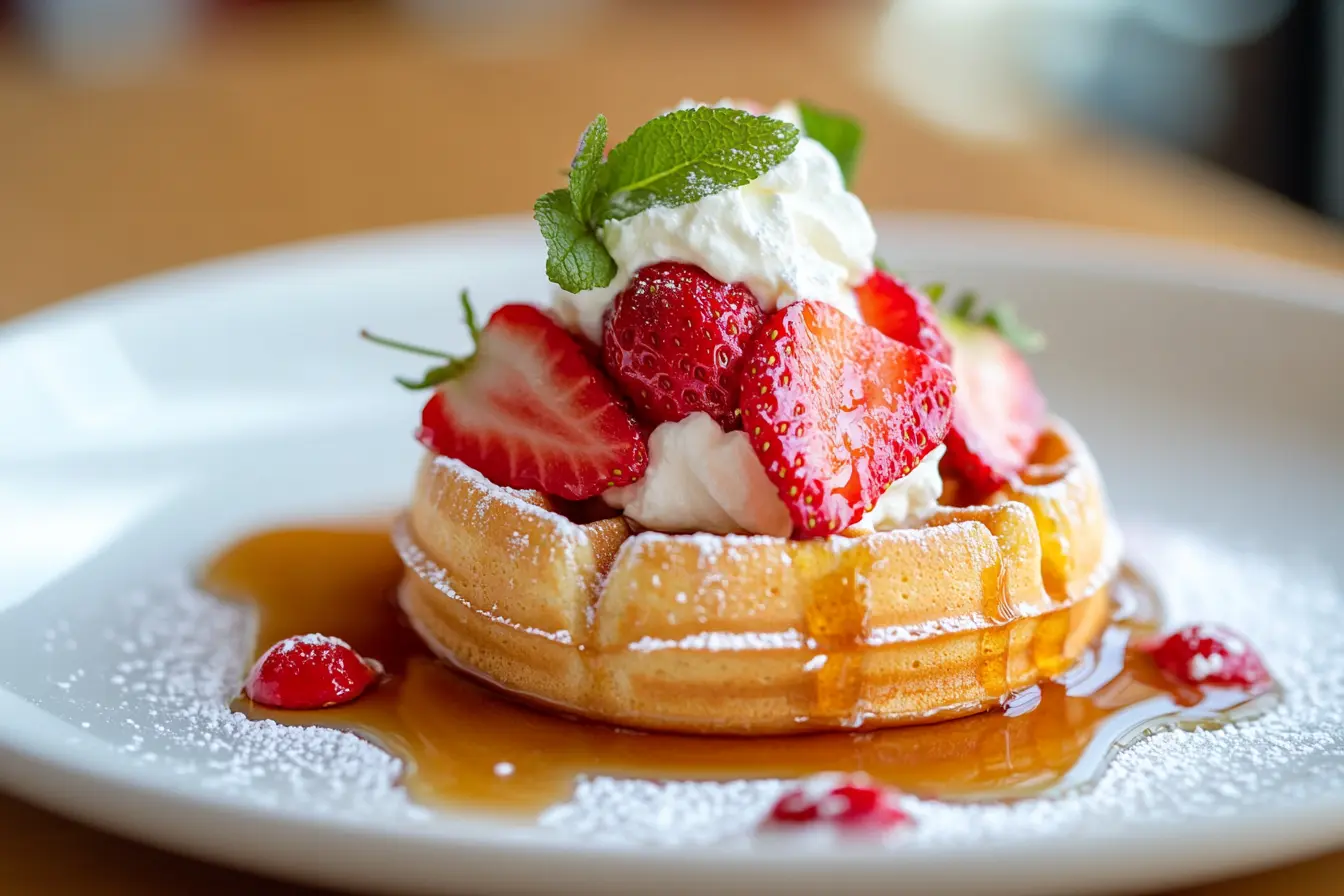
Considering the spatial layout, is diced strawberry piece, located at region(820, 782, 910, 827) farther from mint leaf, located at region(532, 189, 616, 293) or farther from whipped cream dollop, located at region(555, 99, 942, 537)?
mint leaf, located at region(532, 189, 616, 293)

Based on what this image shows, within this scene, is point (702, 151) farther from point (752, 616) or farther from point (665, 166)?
point (752, 616)

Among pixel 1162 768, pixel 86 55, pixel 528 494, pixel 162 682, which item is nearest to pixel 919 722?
pixel 1162 768

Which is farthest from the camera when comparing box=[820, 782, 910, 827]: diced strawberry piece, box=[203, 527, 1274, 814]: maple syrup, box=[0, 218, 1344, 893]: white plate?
box=[203, 527, 1274, 814]: maple syrup

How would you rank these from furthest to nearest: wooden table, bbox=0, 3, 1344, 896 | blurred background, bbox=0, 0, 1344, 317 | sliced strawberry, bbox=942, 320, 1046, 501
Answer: blurred background, bbox=0, 0, 1344, 317, wooden table, bbox=0, 3, 1344, 896, sliced strawberry, bbox=942, 320, 1046, 501

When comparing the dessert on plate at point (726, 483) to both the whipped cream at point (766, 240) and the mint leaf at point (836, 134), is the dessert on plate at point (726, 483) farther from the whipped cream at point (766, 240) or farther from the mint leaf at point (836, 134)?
the mint leaf at point (836, 134)

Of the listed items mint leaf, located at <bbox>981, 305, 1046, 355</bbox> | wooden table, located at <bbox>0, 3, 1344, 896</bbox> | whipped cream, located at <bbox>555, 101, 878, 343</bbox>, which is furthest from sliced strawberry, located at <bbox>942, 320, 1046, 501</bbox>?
wooden table, located at <bbox>0, 3, 1344, 896</bbox>

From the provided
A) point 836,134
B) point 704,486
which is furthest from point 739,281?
point 836,134
